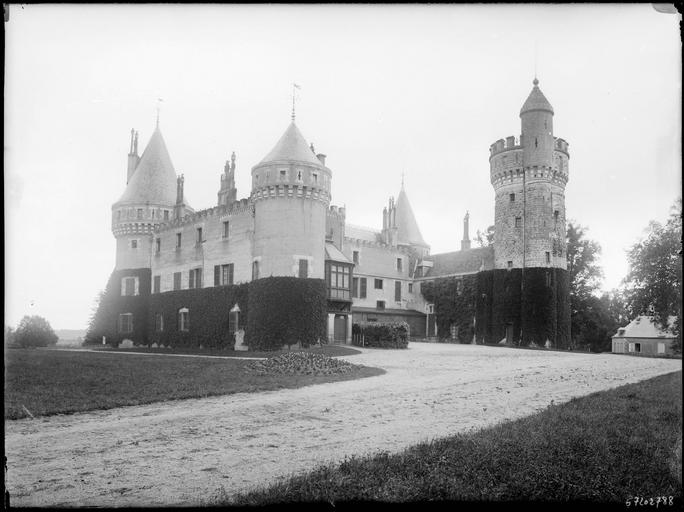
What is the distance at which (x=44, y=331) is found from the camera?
3691 centimetres

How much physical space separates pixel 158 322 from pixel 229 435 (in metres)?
36.8

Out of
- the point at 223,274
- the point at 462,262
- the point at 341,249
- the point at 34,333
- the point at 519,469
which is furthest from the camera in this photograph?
the point at 462,262

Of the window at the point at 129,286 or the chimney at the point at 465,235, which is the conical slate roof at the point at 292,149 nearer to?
the window at the point at 129,286

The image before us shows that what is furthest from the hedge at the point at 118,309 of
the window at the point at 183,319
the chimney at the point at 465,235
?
the chimney at the point at 465,235

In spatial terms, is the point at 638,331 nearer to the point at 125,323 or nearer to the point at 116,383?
the point at 125,323

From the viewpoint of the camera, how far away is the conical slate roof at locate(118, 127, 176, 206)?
4561 centimetres

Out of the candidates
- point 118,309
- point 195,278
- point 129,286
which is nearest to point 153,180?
point 129,286

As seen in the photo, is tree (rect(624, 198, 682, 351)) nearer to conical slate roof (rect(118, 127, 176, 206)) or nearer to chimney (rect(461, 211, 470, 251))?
chimney (rect(461, 211, 470, 251))

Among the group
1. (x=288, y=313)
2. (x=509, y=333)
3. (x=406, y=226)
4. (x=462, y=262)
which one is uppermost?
(x=406, y=226)

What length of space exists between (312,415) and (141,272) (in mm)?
38638

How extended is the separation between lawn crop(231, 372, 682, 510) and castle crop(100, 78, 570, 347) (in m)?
25.5

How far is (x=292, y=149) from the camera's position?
34.6 metres

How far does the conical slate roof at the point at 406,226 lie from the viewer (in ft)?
192

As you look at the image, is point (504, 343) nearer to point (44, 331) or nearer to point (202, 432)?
point (44, 331)
